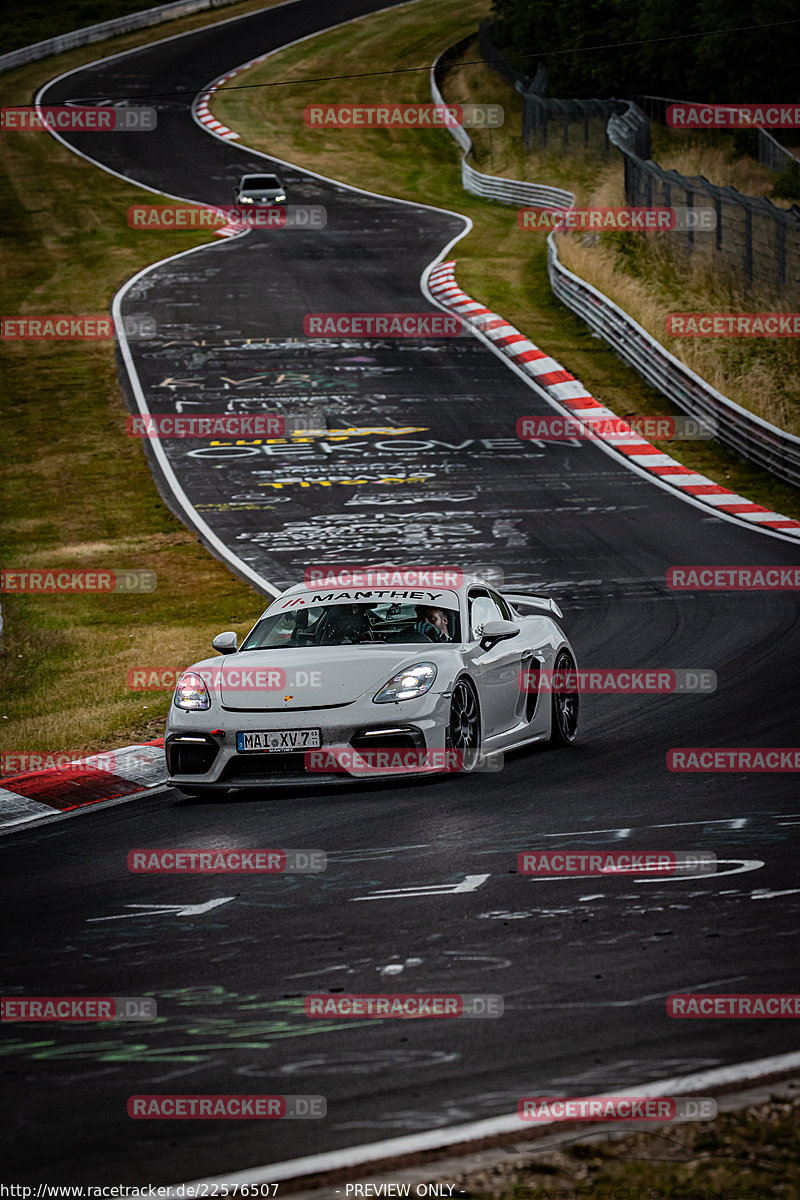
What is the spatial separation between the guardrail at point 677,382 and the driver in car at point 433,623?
12.8 m

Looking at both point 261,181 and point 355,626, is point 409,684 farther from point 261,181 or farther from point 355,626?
point 261,181

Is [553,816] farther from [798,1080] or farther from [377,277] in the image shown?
[377,277]

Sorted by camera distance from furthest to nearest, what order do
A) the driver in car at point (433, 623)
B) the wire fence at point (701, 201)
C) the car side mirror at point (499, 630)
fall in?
the wire fence at point (701, 201) → the driver in car at point (433, 623) → the car side mirror at point (499, 630)

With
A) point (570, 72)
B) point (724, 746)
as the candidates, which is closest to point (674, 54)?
point (570, 72)

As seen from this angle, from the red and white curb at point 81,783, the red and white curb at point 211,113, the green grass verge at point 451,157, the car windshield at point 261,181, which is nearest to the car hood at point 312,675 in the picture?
the red and white curb at point 81,783

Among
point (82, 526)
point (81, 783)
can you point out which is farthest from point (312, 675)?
point (82, 526)

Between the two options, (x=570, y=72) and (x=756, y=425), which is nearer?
(x=756, y=425)

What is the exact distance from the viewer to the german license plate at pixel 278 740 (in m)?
9.59

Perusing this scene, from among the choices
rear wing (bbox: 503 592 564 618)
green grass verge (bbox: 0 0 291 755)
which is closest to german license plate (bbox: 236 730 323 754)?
green grass verge (bbox: 0 0 291 755)

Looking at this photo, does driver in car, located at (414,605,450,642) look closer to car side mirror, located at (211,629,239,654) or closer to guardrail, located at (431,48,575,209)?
car side mirror, located at (211,629,239,654)

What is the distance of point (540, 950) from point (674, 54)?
157 ft

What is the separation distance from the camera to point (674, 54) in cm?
5003

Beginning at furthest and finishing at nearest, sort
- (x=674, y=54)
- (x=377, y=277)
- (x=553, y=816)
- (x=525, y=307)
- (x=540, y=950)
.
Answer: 1. (x=674, y=54)
2. (x=377, y=277)
3. (x=525, y=307)
4. (x=553, y=816)
5. (x=540, y=950)

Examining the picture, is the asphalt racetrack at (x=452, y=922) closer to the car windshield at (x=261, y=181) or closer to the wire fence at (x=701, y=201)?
the wire fence at (x=701, y=201)
